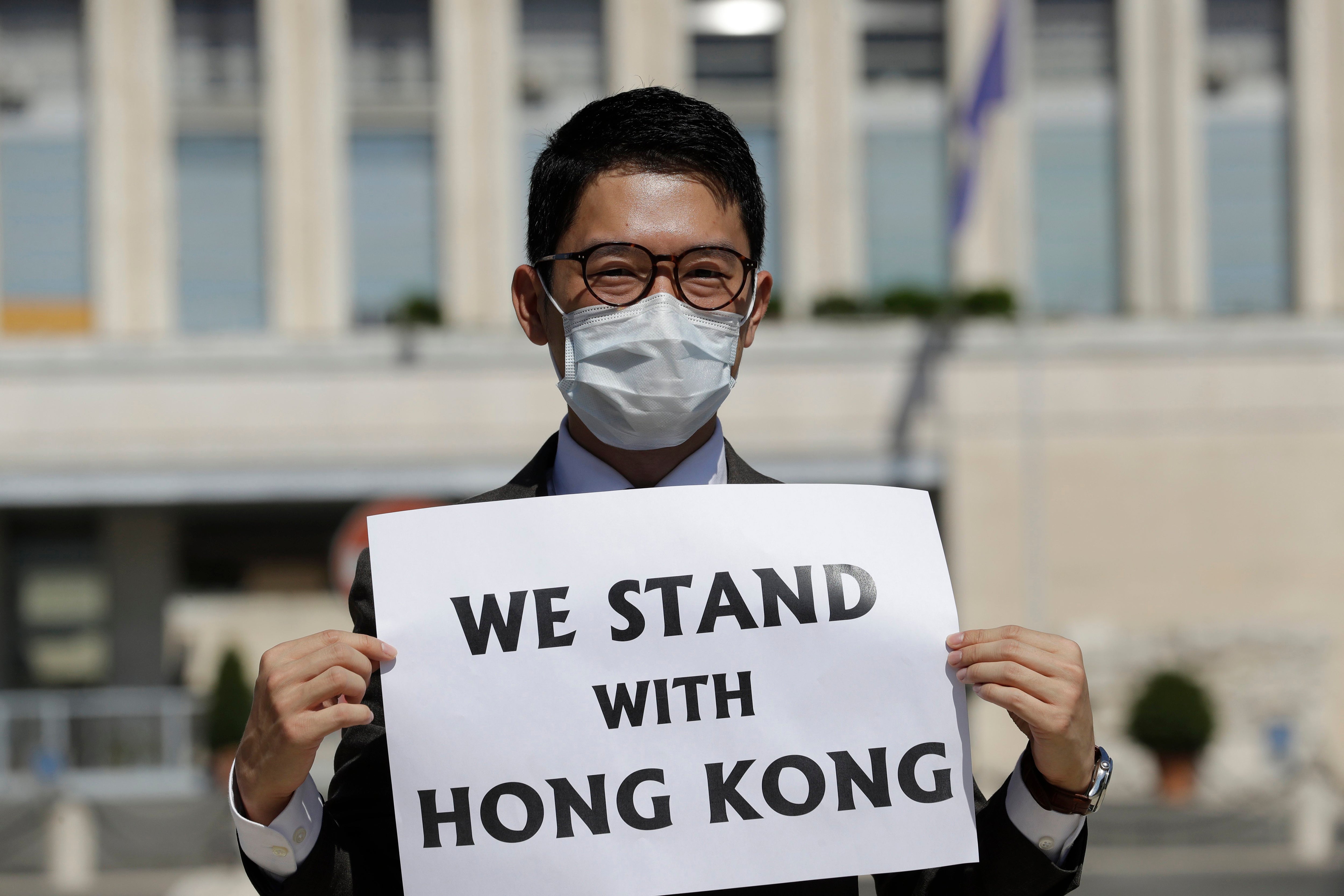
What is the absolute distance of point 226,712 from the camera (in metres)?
17.5

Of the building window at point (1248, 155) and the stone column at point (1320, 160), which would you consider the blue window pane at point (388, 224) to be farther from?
the stone column at point (1320, 160)

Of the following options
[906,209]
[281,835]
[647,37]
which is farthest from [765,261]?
[281,835]

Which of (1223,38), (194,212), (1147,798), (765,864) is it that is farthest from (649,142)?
(1223,38)

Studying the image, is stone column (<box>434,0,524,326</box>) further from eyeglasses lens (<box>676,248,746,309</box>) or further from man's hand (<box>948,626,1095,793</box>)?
man's hand (<box>948,626,1095,793</box>)

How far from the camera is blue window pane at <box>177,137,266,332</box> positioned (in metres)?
21.5

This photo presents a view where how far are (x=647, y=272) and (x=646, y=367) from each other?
6.0 inches

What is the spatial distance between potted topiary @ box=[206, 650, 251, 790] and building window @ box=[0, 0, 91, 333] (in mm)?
6659

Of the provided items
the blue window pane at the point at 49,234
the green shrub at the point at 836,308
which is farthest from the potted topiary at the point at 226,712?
the green shrub at the point at 836,308

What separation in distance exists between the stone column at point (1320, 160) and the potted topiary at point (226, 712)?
52.9 feet

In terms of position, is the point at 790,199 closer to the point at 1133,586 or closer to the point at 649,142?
the point at 1133,586

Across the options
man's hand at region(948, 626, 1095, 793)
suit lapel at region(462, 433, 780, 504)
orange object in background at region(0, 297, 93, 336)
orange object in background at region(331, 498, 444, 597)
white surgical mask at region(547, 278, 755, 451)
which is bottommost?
orange object in background at region(331, 498, 444, 597)

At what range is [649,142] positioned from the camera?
2.25 metres

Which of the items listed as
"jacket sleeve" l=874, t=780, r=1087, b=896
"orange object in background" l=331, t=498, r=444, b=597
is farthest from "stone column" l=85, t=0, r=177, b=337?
"jacket sleeve" l=874, t=780, r=1087, b=896

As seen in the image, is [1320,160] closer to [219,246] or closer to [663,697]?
[219,246]
